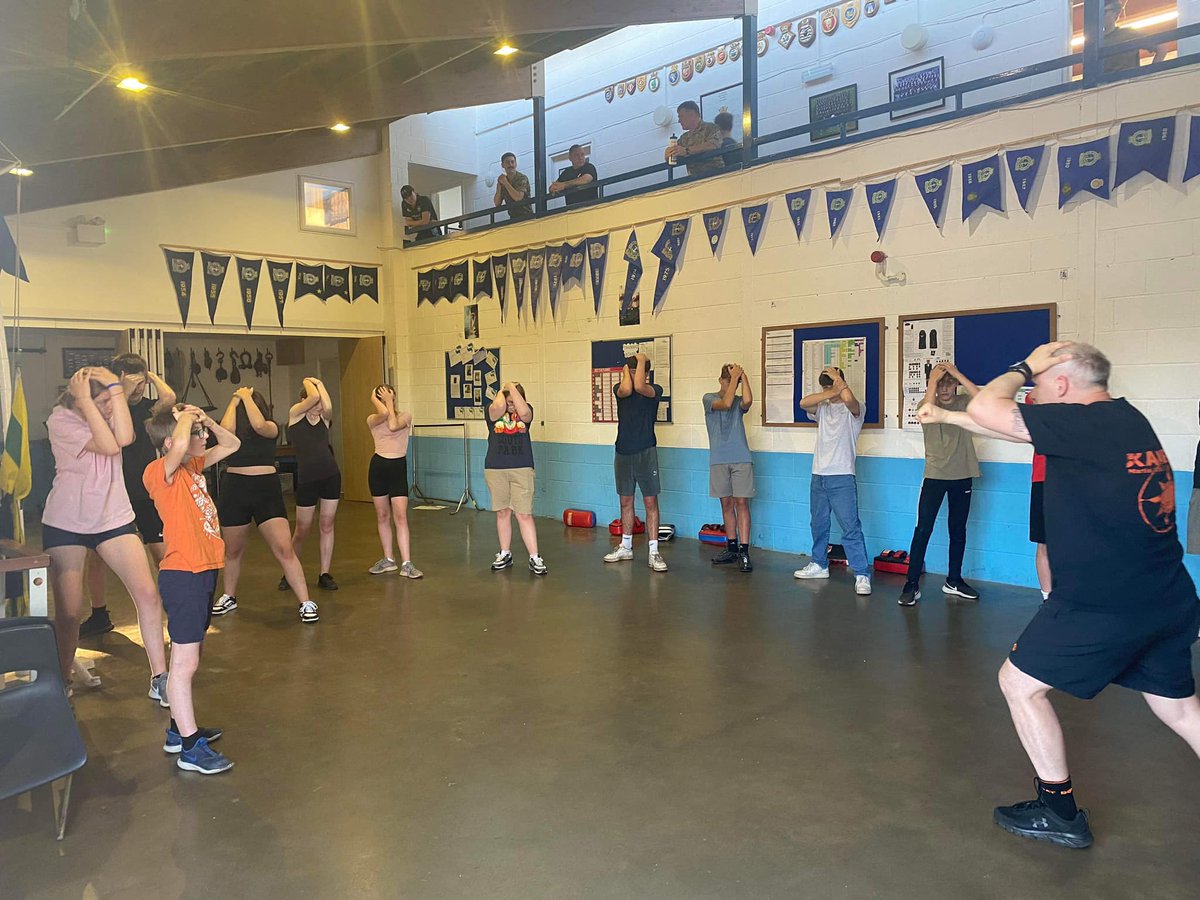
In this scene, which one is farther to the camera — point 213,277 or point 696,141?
point 213,277

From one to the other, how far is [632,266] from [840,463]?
3.15 meters

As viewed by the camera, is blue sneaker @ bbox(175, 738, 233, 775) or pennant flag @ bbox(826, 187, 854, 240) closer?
blue sneaker @ bbox(175, 738, 233, 775)

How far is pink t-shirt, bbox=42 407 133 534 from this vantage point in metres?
3.26

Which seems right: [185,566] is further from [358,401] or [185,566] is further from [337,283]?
[358,401]

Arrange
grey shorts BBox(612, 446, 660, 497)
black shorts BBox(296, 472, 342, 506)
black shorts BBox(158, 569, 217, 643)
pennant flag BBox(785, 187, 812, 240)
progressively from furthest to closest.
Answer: pennant flag BBox(785, 187, 812, 240)
grey shorts BBox(612, 446, 660, 497)
black shorts BBox(296, 472, 342, 506)
black shorts BBox(158, 569, 217, 643)

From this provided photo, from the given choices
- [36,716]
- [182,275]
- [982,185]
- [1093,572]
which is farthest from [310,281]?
[1093,572]

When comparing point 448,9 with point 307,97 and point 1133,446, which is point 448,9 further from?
point 1133,446

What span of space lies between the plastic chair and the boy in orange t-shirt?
1.39 ft

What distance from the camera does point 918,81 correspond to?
Result: 752cm

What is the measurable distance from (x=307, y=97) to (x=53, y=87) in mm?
1646

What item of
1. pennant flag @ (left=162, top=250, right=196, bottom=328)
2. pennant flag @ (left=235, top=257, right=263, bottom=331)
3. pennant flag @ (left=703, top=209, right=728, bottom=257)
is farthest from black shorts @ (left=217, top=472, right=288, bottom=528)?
pennant flag @ (left=235, top=257, right=263, bottom=331)

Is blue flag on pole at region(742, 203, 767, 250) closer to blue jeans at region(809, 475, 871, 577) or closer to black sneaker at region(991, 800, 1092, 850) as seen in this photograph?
blue jeans at region(809, 475, 871, 577)

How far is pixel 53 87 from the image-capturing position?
4.06 metres

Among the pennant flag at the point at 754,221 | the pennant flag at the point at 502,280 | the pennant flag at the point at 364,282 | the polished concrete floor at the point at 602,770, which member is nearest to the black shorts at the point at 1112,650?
the polished concrete floor at the point at 602,770
